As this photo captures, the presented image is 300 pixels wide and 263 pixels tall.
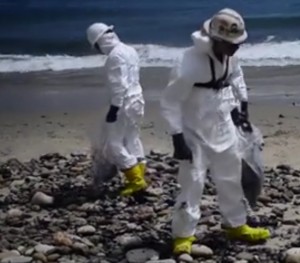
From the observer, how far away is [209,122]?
7773 millimetres

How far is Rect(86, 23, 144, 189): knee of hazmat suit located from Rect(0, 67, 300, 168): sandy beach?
51cm

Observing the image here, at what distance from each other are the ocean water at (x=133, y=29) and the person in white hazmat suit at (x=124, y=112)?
10.4 meters

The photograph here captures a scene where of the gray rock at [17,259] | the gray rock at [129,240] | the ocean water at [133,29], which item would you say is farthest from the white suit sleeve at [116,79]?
the ocean water at [133,29]

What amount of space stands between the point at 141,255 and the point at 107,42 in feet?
7.37

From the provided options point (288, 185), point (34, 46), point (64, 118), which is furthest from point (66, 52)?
point (288, 185)

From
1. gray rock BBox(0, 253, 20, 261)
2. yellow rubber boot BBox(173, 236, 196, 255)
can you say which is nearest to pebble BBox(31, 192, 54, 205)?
gray rock BBox(0, 253, 20, 261)

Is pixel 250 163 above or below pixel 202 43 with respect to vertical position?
below

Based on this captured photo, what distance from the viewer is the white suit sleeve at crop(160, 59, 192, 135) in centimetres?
755

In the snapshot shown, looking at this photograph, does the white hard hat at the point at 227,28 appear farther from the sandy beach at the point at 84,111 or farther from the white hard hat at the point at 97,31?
the sandy beach at the point at 84,111

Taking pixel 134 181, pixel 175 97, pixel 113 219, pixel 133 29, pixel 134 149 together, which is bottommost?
pixel 133 29

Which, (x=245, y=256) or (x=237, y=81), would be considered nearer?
(x=245, y=256)

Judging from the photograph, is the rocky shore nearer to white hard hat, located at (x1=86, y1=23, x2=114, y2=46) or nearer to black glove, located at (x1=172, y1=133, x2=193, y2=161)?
black glove, located at (x1=172, y1=133, x2=193, y2=161)

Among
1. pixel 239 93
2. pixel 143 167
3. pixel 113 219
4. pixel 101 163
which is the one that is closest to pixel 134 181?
pixel 143 167

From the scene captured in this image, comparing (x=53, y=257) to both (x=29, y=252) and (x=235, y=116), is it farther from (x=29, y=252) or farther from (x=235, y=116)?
(x=235, y=116)
